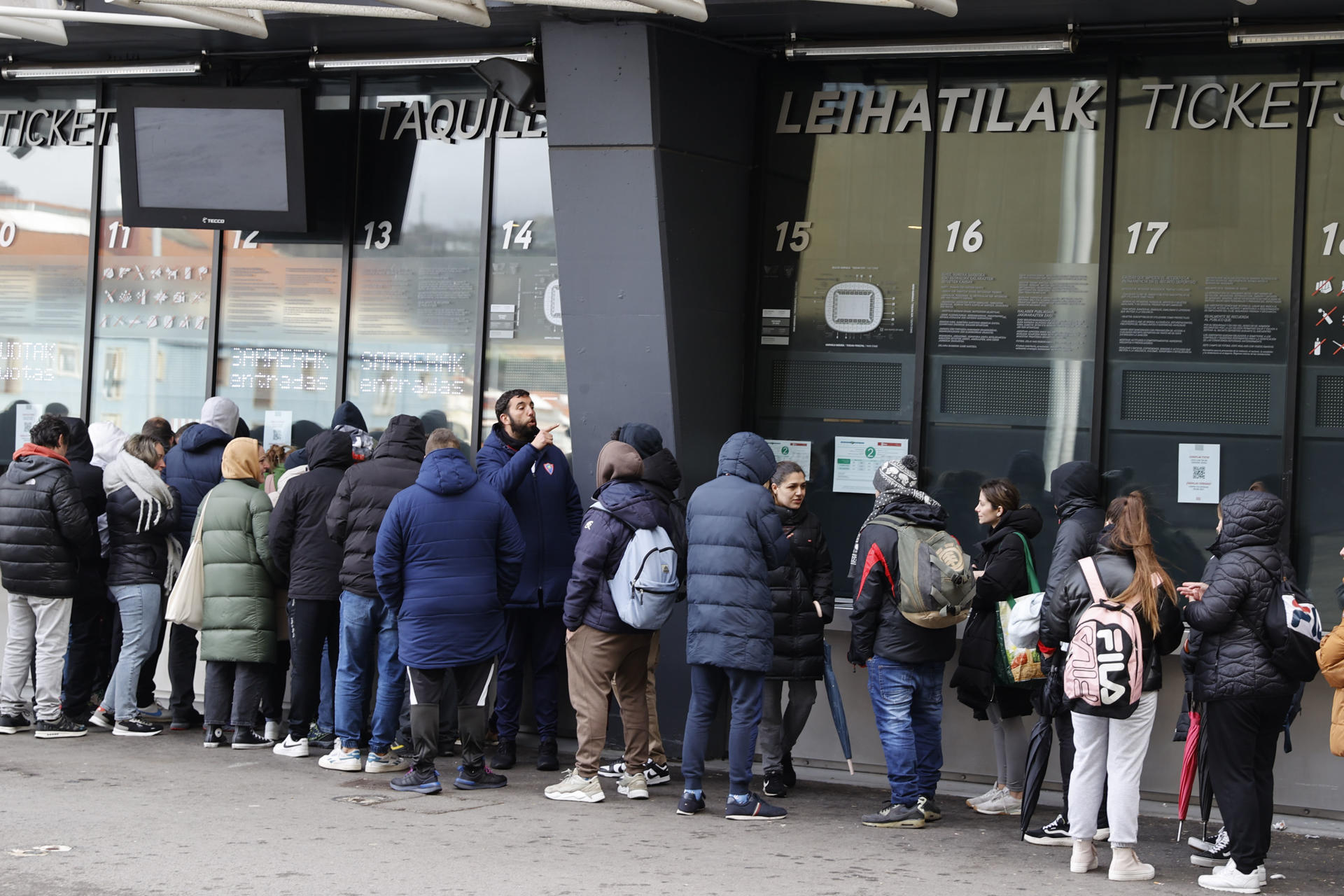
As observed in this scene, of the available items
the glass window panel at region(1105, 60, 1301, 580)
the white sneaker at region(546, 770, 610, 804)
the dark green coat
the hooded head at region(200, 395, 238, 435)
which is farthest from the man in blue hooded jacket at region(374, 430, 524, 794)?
the glass window panel at region(1105, 60, 1301, 580)

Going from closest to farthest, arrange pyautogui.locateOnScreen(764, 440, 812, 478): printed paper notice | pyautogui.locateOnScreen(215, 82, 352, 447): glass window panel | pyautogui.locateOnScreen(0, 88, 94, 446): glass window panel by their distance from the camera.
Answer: pyautogui.locateOnScreen(764, 440, 812, 478): printed paper notice < pyautogui.locateOnScreen(215, 82, 352, 447): glass window panel < pyautogui.locateOnScreen(0, 88, 94, 446): glass window panel

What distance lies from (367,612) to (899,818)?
2880mm

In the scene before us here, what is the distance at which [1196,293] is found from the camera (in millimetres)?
8438

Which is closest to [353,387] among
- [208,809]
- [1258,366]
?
[208,809]

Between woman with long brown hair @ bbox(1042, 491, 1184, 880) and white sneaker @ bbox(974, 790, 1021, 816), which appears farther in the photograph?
white sneaker @ bbox(974, 790, 1021, 816)

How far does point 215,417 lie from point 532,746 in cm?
286

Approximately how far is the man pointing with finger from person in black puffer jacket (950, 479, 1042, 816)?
2.24 m

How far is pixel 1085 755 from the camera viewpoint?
245 inches

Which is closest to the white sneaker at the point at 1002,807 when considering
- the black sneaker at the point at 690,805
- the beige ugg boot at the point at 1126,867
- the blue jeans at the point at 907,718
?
the blue jeans at the point at 907,718

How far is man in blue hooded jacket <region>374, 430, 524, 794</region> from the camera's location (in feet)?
23.6

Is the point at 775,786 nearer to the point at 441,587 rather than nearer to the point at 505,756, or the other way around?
the point at 505,756

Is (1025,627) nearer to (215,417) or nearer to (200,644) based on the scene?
(200,644)

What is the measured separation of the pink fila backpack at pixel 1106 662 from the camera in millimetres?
5965

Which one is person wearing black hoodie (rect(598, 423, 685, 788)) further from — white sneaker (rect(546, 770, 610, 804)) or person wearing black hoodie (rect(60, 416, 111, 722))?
person wearing black hoodie (rect(60, 416, 111, 722))
